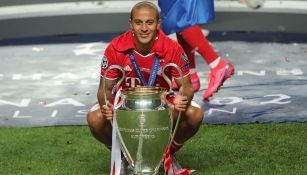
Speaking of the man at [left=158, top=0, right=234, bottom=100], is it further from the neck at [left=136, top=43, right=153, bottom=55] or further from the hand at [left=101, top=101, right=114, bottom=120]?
the hand at [left=101, top=101, right=114, bottom=120]

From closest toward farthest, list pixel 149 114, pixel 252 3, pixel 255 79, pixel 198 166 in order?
pixel 149 114 < pixel 198 166 < pixel 255 79 < pixel 252 3

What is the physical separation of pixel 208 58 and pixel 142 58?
2514 millimetres

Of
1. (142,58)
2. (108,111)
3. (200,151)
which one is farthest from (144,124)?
(200,151)

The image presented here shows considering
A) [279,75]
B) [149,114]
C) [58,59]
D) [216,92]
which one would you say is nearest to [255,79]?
[279,75]

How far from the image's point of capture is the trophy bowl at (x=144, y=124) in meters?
4.44

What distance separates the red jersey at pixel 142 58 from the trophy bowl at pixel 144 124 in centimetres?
30

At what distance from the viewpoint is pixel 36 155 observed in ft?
18.6

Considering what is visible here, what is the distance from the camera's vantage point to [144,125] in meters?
4.43

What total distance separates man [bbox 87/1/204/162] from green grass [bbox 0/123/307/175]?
404mm

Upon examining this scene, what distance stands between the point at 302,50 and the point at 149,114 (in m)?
5.29

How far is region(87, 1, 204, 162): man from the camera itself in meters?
4.71

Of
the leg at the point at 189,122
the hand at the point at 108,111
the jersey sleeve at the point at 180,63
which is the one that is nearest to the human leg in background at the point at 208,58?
the leg at the point at 189,122

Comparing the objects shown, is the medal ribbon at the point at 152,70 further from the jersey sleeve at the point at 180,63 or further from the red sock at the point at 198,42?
the red sock at the point at 198,42

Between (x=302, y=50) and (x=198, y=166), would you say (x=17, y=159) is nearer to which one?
(x=198, y=166)
